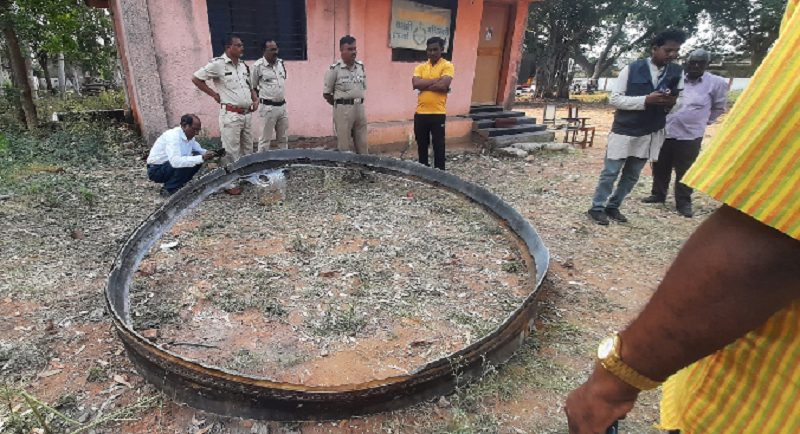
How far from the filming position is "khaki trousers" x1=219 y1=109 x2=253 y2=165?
6023 millimetres

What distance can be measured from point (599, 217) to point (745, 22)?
2358 centimetres

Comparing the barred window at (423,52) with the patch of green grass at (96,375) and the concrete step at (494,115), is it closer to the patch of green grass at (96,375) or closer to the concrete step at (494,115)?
the concrete step at (494,115)

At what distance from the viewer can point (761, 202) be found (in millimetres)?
527

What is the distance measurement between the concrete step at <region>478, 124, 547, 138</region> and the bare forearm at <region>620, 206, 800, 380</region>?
945 centimetres

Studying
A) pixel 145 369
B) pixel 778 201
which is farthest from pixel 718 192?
pixel 145 369

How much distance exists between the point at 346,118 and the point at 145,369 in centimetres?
497

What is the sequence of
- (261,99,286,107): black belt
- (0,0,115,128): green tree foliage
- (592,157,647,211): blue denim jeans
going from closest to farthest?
(592,157,647,211): blue denim jeans
(261,99,286,107): black belt
(0,0,115,128): green tree foliage

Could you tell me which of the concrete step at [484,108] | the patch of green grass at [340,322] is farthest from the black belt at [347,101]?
the concrete step at [484,108]

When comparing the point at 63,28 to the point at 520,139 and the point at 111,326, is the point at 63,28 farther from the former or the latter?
the point at 520,139

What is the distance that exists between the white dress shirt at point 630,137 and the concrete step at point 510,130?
4.93 metres

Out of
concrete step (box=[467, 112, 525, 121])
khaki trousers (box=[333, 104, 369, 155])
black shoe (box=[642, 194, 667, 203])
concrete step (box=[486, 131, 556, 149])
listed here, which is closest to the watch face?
khaki trousers (box=[333, 104, 369, 155])

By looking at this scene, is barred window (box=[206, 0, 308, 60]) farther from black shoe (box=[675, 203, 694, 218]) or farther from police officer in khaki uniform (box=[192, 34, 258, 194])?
black shoe (box=[675, 203, 694, 218])

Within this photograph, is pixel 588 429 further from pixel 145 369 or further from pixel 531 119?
pixel 531 119

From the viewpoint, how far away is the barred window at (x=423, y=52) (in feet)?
28.7
